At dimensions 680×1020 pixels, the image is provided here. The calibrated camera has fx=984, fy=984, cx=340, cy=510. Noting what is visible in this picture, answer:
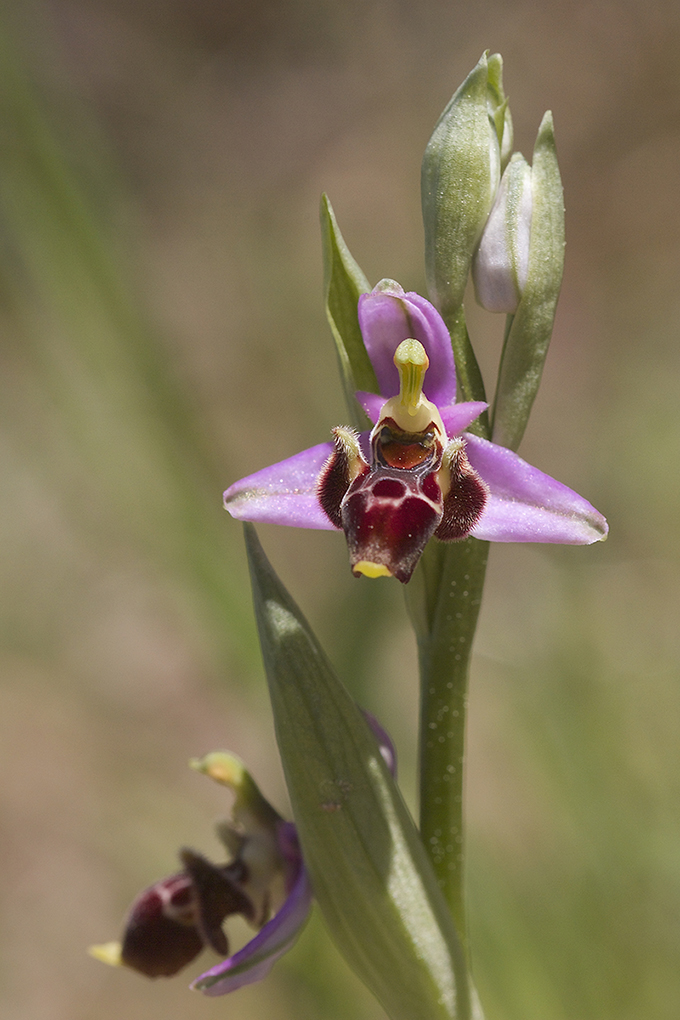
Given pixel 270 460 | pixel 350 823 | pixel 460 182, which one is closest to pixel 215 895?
pixel 350 823

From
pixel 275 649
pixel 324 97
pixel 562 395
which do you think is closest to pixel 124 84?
pixel 324 97

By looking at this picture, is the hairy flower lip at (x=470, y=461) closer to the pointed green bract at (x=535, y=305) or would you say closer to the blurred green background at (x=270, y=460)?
the pointed green bract at (x=535, y=305)

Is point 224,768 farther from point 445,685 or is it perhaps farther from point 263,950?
point 445,685

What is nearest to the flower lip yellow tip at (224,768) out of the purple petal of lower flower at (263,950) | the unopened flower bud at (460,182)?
the purple petal of lower flower at (263,950)

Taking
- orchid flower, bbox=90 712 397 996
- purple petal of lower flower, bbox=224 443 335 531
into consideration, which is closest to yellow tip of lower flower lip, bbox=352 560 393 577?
purple petal of lower flower, bbox=224 443 335 531

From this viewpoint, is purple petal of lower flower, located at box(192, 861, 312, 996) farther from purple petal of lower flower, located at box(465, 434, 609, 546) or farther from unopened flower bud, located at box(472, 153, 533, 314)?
unopened flower bud, located at box(472, 153, 533, 314)
